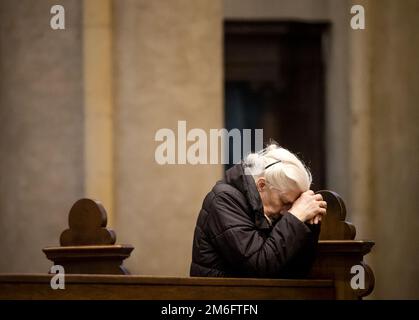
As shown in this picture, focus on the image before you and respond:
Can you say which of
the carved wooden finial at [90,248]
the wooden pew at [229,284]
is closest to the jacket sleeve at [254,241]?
the wooden pew at [229,284]

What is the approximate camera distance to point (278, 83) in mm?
10828

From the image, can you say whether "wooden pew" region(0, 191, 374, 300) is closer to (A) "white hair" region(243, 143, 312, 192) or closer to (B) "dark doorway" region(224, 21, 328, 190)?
(A) "white hair" region(243, 143, 312, 192)

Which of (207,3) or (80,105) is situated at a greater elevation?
(207,3)

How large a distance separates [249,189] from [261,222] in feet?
0.49

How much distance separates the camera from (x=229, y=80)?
35.5ft

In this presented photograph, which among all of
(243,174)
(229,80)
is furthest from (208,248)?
(229,80)

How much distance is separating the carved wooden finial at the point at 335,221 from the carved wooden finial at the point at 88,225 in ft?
3.49

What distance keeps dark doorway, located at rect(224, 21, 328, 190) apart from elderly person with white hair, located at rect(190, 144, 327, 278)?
5.57 m

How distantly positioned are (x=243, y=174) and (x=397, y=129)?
392cm

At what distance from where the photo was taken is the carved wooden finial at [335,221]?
434 cm

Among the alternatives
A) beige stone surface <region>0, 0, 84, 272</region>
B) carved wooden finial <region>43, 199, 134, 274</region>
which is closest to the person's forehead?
carved wooden finial <region>43, 199, 134, 274</region>

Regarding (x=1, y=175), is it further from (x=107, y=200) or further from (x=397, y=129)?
(x=397, y=129)

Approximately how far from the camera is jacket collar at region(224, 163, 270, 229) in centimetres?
419
